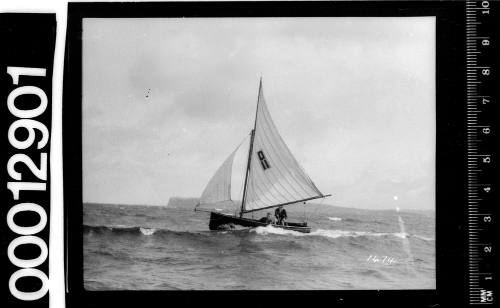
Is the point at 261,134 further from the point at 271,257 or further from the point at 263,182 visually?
the point at 271,257

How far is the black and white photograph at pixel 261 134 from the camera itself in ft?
8.34

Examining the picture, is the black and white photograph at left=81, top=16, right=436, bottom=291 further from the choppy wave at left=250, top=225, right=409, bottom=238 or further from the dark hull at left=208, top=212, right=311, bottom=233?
the dark hull at left=208, top=212, right=311, bottom=233

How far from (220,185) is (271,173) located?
345 millimetres

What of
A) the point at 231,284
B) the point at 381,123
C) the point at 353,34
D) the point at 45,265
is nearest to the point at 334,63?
the point at 353,34

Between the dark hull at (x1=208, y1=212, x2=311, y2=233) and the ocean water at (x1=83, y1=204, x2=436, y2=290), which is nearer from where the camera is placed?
the ocean water at (x1=83, y1=204, x2=436, y2=290)

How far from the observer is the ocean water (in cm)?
254

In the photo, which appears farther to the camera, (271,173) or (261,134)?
(271,173)

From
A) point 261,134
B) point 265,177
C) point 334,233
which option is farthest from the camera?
point 265,177

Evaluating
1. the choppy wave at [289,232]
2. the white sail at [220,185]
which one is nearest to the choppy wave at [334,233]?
the choppy wave at [289,232]
